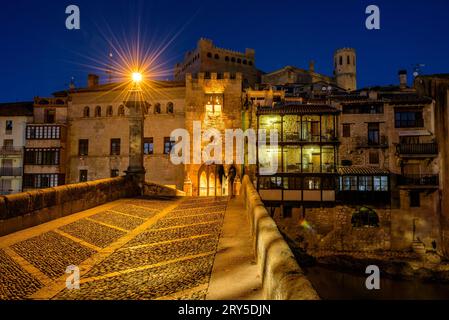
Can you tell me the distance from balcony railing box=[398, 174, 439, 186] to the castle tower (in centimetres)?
5512

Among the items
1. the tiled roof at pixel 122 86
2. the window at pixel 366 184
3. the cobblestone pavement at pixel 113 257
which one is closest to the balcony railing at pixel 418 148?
the window at pixel 366 184

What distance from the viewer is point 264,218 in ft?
20.8

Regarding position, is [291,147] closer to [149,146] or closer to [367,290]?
[367,290]

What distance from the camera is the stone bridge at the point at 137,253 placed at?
4.40 metres

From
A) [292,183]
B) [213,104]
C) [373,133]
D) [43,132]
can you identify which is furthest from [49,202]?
[43,132]

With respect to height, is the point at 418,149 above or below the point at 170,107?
below

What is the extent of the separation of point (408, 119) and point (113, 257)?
33017 mm

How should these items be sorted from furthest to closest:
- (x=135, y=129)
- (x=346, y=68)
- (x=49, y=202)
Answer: (x=346, y=68) → (x=135, y=129) → (x=49, y=202)

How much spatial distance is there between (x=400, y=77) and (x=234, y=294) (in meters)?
48.6

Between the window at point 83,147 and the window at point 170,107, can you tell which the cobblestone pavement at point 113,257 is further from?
the window at point 83,147

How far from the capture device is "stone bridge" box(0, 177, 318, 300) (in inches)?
173

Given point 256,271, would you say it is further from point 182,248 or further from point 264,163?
point 264,163

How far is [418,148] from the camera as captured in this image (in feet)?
99.5

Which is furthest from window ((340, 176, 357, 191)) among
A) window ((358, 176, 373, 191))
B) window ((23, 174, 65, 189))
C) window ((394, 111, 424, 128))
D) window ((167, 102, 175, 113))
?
window ((23, 174, 65, 189))
